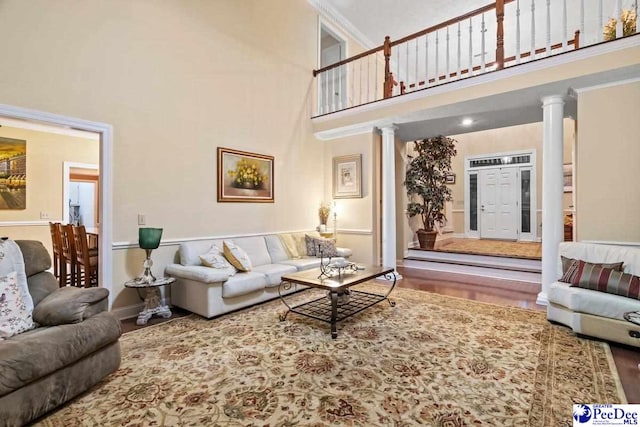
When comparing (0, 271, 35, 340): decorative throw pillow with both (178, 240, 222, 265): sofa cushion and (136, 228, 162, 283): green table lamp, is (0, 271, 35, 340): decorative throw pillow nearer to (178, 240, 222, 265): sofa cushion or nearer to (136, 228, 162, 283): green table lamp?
(136, 228, 162, 283): green table lamp

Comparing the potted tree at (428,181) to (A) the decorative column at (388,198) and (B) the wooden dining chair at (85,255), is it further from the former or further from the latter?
(B) the wooden dining chair at (85,255)

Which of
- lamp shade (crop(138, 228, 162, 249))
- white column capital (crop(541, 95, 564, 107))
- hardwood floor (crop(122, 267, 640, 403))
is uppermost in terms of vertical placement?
white column capital (crop(541, 95, 564, 107))

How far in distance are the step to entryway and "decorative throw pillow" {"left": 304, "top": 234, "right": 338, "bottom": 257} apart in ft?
7.30

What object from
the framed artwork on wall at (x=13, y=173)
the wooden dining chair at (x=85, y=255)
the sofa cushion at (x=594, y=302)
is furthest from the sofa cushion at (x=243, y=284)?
the framed artwork on wall at (x=13, y=173)

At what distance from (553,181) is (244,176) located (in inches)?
166

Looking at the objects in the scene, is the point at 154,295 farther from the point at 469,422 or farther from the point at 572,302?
the point at 572,302

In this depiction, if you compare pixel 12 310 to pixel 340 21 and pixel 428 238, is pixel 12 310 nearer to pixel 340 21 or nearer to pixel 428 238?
pixel 428 238

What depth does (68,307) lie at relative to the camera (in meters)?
2.05

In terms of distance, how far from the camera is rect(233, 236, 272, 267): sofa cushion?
4.46m

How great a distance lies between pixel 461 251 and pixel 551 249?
2.29 meters

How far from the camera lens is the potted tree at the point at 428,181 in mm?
6840

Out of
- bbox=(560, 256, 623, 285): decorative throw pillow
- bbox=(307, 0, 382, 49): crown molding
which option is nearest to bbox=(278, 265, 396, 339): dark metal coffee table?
bbox=(560, 256, 623, 285): decorative throw pillow

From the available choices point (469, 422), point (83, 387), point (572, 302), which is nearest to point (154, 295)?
point (83, 387)

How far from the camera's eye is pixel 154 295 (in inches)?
135
